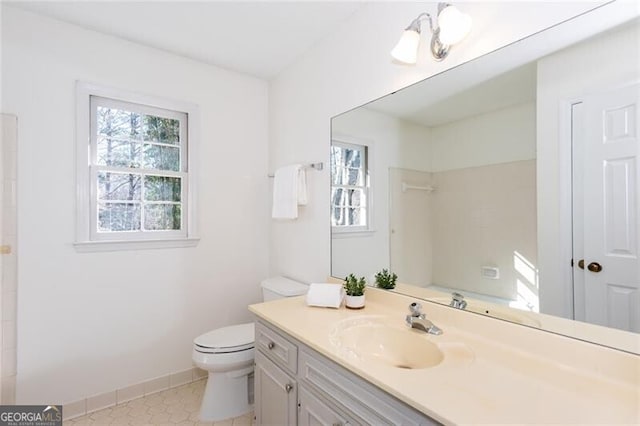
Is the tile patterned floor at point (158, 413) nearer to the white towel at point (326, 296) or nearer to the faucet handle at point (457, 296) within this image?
the white towel at point (326, 296)

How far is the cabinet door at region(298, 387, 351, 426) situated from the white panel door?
0.85 m

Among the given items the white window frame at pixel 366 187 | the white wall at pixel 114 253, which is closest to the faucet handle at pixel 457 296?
the white window frame at pixel 366 187

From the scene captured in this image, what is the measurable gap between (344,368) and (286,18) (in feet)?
6.14

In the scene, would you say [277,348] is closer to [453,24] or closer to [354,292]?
[354,292]

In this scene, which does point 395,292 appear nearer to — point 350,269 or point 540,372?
point 350,269

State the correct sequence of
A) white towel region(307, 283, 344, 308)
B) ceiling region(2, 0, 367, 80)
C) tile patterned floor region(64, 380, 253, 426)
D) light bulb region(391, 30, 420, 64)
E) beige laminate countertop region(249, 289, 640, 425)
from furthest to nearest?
tile patterned floor region(64, 380, 253, 426) < ceiling region(2, 0, 367, 80) < white towel region(307, 283, 344, 308) < light bulb region(391, 30, 420, 64) < beige laminate countertop region(249, 289, 640, 425)

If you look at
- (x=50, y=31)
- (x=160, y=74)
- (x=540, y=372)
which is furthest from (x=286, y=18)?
(x=540, y=372)

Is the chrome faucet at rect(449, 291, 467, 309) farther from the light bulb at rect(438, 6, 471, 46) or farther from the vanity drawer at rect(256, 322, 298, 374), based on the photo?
the light bulb at rect(438, 6, 471, 46)

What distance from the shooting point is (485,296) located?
1.23 m

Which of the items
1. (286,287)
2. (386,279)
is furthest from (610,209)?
(286,287)

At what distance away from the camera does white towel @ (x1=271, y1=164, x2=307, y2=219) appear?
213cm

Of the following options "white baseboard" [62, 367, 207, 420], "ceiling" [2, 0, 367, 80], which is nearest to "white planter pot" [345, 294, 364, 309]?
"white baseboard" [62, 367, 207, 420]

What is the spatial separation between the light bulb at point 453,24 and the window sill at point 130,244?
1.99 m

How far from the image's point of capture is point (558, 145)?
1017 millimetres
